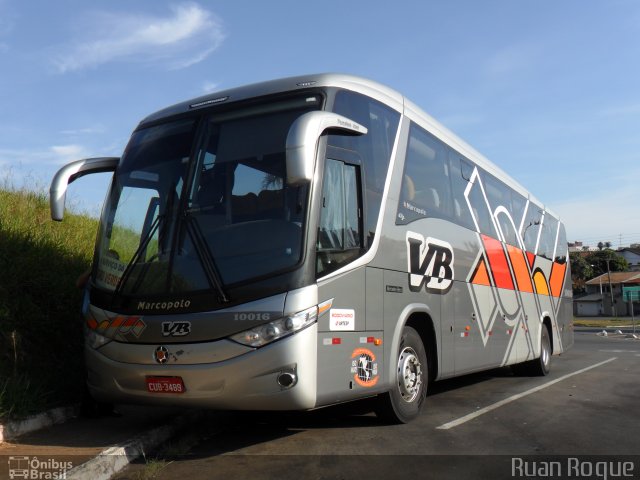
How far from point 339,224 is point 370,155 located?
3.27 ft

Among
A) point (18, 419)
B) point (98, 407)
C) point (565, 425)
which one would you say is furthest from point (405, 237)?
point (18, 419)

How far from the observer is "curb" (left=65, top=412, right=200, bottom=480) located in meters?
4.71

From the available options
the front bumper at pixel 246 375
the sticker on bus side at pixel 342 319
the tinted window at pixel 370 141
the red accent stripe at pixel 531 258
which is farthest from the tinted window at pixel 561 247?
the front bumper at pixel 246 375

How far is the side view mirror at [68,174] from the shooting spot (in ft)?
20.2

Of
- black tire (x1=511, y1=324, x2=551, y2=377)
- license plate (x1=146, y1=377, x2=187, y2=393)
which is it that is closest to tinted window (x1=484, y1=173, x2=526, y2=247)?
black tire (x1=511, y1=324, x2=551, y2=377)

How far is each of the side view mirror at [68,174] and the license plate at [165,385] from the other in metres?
1.92

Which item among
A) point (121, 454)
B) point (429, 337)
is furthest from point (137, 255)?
point (429, 337)

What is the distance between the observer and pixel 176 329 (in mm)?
5375

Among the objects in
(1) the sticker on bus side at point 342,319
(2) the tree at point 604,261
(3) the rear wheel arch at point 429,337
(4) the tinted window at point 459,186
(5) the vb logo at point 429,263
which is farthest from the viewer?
(2) the tree at point 604,261

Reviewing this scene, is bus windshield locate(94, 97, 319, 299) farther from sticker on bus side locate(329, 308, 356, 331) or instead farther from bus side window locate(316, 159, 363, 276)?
sticker on bus side locate(329, 308, 356, 331)

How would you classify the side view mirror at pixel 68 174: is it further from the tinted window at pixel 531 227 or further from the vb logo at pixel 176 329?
the tinted window at pixel 531 227

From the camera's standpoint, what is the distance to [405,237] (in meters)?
6.86

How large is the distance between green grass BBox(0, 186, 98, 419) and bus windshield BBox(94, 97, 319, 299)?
138cm

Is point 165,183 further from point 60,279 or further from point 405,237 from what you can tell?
point 60,279
